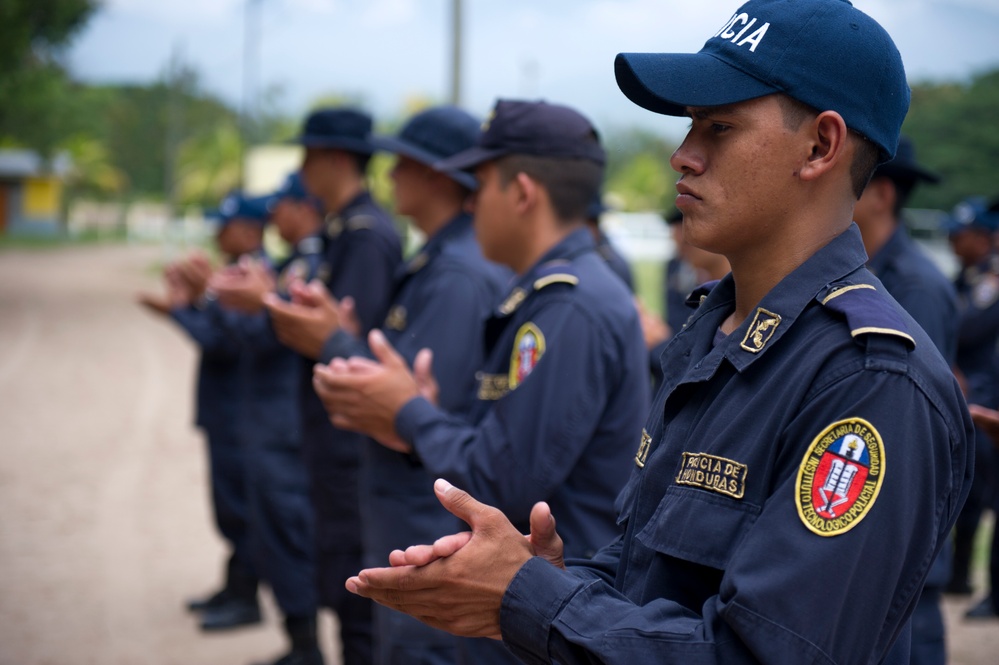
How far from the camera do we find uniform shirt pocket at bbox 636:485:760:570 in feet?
4.84

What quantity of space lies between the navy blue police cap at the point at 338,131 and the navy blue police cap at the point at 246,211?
1.63 meters

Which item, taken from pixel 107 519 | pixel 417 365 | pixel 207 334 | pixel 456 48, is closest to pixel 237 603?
pixel 207 334

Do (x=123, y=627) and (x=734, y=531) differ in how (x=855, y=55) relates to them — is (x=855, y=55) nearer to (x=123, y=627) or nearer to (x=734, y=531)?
(x=734, y=531)

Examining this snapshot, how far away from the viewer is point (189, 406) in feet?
41.6

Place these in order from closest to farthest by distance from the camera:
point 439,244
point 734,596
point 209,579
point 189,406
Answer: point 734,596, point 439,244, point 209,579, point 189,406

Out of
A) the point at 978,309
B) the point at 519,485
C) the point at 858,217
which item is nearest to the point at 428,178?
the point at 858,217

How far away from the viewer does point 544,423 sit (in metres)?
2.67

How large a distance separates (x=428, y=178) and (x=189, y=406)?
361 inches

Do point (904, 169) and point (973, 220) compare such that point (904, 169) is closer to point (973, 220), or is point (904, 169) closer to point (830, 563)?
point (830, 563)

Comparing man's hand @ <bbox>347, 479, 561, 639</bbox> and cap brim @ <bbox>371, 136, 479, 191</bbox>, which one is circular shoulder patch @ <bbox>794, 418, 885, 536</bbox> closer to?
man's hand @ <bbox>347, 479, 561, 639</bbox>

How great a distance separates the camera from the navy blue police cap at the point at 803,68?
61.1 inches

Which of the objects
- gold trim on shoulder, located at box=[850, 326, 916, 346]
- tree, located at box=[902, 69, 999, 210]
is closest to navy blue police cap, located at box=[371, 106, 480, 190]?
gold trim on shoulder, located at box=[850, 326, 916, 346]

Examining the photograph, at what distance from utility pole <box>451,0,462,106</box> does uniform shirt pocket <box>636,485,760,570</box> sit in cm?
944

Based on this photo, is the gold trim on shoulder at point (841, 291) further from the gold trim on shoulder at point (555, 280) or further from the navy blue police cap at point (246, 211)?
the navy blue police cap at point (246, 211)
